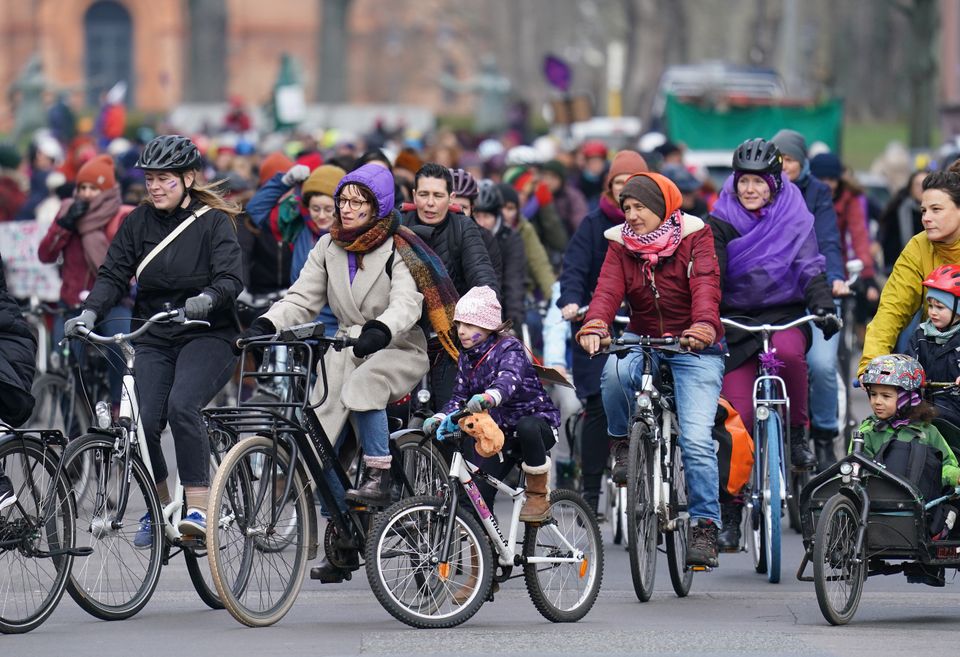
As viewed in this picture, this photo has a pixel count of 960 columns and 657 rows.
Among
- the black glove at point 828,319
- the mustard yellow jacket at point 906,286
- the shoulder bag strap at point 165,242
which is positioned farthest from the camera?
the black glove at point 828,319

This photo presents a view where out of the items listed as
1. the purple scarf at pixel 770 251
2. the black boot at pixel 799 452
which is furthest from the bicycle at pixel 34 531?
the black boot at pixel 799 452

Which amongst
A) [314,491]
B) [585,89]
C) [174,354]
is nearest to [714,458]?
[314,491]

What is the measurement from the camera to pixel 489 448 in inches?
338

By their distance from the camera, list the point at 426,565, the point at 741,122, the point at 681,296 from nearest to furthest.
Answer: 1. the point at 426,565
2. the point at 681,296
3. the point at 741,122

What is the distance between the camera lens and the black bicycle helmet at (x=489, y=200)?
12438 mm

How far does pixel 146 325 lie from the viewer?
9.12 meters

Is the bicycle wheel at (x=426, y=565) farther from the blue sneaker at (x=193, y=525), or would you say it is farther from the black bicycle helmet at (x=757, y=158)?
the black bicycle helmet at (x=757, y=158)

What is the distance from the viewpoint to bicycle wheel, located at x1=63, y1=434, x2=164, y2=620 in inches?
343

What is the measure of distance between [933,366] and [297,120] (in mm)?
21438

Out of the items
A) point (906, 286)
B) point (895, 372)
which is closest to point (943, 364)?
point (895, 372)

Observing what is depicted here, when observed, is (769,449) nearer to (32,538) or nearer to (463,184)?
(463,184)

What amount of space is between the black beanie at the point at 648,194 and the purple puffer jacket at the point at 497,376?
3.27ft

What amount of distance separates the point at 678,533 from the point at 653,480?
329mm

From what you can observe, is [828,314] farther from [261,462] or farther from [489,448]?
[261,462]
